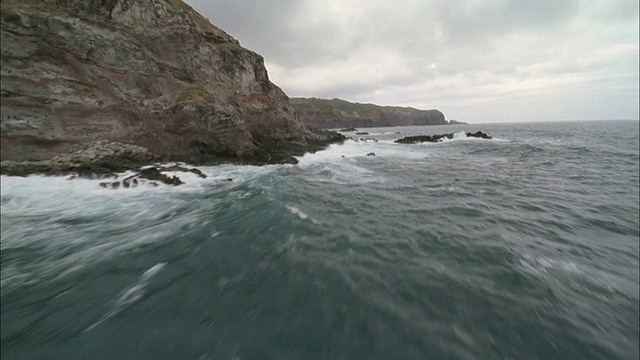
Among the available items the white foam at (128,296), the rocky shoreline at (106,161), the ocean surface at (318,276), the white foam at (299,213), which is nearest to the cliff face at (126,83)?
the rocky shoreline at (106,161)

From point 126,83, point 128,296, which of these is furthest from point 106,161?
point 128,296

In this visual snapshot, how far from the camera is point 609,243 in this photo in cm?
793

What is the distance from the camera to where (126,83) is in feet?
64.3

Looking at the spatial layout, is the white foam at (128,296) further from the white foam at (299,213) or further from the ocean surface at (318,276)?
the white foam at (299,213)

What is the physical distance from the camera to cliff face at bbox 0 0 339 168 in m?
15.5

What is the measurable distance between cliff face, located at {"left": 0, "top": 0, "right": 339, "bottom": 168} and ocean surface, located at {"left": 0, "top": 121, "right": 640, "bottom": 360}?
611 cm

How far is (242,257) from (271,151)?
74.5ft

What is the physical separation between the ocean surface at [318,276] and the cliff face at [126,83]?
6.11 m

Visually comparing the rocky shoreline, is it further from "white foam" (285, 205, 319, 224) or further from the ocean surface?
"white foam" (285, 205, 319, 224)

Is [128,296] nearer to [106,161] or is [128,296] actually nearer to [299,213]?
[299,213]

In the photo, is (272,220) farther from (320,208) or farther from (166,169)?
(166,169)

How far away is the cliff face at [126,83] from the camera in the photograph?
1546 centimetres

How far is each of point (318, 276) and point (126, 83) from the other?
902 inches

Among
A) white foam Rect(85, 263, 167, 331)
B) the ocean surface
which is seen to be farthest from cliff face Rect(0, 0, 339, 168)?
white foam Rect(85, 263, 167, 331)
